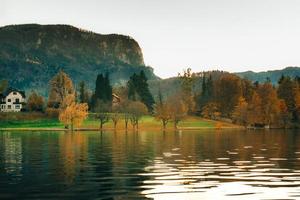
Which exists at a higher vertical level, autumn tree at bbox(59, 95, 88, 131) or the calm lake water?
autumn tree at bbox(59, 95, 88, 131)

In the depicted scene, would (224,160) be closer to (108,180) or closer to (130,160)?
(130,160)

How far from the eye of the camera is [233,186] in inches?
1410

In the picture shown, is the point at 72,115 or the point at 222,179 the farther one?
the point at 72,115

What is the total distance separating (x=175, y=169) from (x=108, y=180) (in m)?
10.4

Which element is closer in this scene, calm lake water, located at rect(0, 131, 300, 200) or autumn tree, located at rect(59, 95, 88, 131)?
calm lake water, located at rect(0, 131, 300, 200)

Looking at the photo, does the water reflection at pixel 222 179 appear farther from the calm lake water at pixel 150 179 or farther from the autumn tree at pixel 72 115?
the autumn tree at pixel 72 115

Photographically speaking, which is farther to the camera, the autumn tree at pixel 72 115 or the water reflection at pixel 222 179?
the autumn tree at pixel 72 115

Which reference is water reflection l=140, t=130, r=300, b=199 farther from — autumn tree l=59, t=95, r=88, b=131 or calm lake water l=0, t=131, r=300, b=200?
autumn tree l=59, t=95, r=88, b=131

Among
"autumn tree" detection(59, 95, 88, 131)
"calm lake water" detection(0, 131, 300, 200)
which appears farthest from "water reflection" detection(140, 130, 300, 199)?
"autumn tree" detection(59, 95, 88, 131)

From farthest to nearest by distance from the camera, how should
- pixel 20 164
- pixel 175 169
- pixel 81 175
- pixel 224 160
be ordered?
pixel 224 160, pixel 20 164, pixel 175 169, pixel 81 175

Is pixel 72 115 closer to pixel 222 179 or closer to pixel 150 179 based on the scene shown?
pixel 150 179

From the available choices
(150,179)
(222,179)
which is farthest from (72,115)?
(222,179)

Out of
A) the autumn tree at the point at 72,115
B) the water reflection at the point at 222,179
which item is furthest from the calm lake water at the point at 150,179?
the autumn tree at the point at 72,115

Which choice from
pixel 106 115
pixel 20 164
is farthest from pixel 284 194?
pixel 106 115
